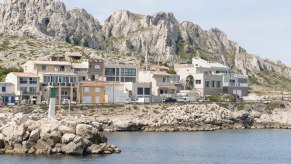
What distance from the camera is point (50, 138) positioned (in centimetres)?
6344

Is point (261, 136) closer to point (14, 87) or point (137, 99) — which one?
point (137, 99)

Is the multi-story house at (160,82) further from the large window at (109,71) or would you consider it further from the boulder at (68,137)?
the boulder at (68,137)

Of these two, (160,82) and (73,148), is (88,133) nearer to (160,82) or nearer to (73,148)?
(73,148)

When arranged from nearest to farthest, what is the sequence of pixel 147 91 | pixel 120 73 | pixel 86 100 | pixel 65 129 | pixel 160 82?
1. pixel 65 129
2. pixel 86 100
3. pixel 147 91
4. pixel 160 82
5. pixel 120 73

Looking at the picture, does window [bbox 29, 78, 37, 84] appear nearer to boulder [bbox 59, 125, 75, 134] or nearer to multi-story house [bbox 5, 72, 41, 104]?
multi-story house [bbox 5, 72, 41, 104]

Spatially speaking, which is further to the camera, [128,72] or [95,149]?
[128,72]

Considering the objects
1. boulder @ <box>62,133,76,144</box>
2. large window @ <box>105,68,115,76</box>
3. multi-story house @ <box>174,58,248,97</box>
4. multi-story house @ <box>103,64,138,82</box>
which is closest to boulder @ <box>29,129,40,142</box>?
boulder @ <box>62,133,76,144</box>

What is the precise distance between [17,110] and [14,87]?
10.1 m

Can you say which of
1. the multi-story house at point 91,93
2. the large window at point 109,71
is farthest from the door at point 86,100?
the large window at point 109,71

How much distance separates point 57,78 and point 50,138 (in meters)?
47.7

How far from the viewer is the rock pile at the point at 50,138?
207ft

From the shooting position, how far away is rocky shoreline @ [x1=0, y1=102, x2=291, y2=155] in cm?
6366

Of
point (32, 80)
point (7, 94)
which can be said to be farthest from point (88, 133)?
point (32, 80)

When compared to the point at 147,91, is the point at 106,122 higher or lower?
lower
